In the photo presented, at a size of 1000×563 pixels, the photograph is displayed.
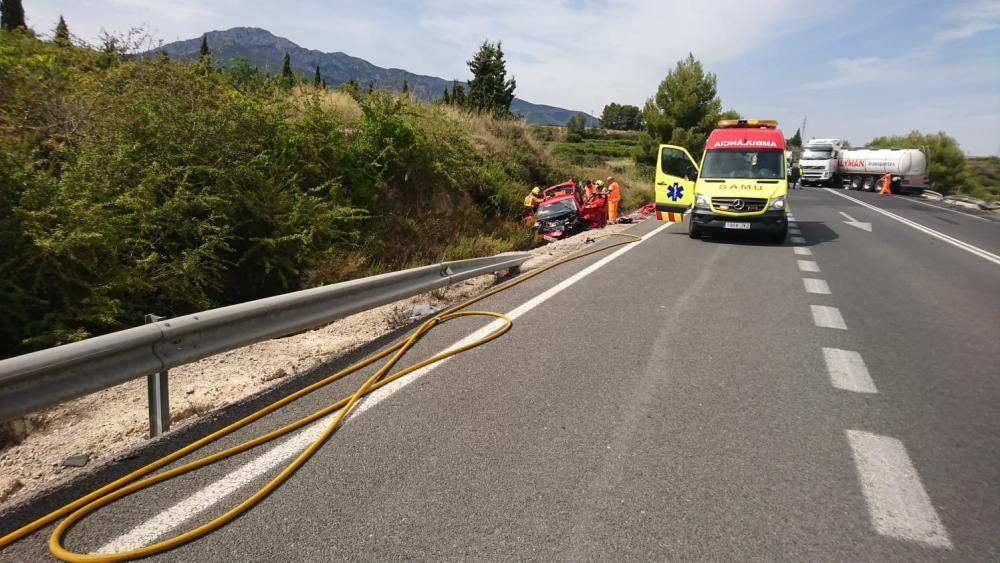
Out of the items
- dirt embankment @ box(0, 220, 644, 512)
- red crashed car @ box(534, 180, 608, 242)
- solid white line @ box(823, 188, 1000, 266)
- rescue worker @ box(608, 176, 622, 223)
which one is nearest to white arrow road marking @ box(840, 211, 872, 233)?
solid white line @ box(823, 188, 1000, 266)

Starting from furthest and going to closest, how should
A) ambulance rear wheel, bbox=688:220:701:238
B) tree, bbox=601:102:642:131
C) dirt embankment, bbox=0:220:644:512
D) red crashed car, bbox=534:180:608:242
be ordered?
tree, bbox=601:102:642:131, red crashed car, bbox=534:180:608:242, ambulance rear wheel, bbox=688:220:701:238, dirt embankment, bbox=0:220:644:512

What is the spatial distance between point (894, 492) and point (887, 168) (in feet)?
144

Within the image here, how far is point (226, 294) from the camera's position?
7.79m

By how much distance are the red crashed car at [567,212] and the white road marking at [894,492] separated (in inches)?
534

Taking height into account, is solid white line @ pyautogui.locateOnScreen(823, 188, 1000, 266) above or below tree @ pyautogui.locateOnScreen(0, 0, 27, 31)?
below

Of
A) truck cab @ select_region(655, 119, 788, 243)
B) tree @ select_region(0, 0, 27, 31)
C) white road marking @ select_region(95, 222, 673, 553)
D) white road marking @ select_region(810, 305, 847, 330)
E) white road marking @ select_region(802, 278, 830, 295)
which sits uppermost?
tree @ select_region(0, 0, 27, 31)

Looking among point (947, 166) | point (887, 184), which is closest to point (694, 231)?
point (887, 184)

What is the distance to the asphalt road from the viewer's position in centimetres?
279

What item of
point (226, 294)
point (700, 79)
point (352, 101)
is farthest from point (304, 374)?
point (700, 79)

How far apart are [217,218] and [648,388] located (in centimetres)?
545

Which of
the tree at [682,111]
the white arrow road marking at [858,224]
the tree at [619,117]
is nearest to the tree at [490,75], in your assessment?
the tree at [682,111]

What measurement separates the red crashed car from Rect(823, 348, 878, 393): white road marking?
11821 mm

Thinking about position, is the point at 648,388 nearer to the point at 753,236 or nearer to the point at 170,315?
the point at 170,315

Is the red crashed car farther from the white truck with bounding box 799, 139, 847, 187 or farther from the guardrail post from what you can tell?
the white truck with bounding box 799, 139, 847, 187
